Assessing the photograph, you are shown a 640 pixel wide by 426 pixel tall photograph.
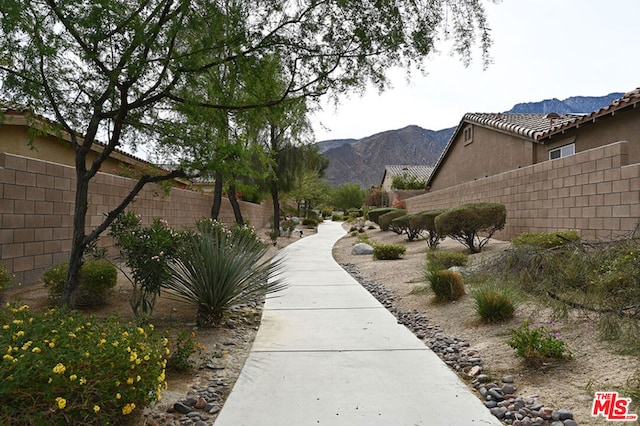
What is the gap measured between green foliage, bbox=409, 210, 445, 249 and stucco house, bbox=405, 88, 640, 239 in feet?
6.68

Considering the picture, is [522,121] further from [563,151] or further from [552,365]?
[552,365]

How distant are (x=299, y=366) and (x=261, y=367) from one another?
385 millimetres

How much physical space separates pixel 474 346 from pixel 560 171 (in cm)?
707

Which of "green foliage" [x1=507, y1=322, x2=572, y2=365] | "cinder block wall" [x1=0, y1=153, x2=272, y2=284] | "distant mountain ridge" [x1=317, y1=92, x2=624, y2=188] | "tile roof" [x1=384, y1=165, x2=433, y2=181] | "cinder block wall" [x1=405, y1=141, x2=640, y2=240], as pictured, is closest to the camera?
"green foliage" [x1=507, y1=322, x2=572, y2=365]

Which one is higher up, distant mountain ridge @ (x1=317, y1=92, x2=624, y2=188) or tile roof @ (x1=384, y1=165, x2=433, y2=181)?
distant mountain ridge @ (x1=317, y1=92, x2=624, y2=188)

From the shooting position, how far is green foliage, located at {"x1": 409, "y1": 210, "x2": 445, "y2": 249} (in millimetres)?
13874

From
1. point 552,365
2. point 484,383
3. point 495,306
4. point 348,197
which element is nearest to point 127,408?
point 484,383

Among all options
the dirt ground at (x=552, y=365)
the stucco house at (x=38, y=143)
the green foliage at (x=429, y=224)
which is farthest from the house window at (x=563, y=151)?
the stucco house at (x=38, y=143)

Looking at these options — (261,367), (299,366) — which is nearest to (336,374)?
(299,366)

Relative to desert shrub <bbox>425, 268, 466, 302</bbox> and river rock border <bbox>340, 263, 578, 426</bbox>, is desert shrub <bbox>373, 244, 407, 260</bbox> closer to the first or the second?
desert shrub <bbox>425, 268, 466, 302</bbox>

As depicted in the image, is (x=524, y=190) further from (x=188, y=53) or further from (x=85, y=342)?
(x=85, y=342)

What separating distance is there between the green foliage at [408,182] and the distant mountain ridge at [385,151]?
75521 mm

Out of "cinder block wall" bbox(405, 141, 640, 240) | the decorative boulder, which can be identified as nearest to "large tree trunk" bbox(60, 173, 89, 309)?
"cinder block wall" bbox(405, 141, 640, 240)

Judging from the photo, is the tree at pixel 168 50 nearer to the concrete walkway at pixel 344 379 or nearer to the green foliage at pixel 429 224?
the concrete walkway at pixel 344 379
